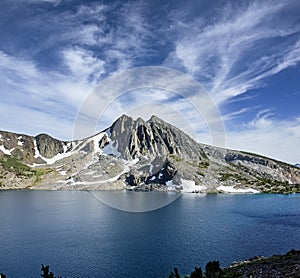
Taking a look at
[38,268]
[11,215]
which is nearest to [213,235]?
[38,268]

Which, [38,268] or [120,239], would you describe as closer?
[38,268]

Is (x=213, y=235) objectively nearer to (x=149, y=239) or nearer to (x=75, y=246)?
(x=149, y=239)

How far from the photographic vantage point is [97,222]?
102688mm

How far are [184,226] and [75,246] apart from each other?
39.1 m

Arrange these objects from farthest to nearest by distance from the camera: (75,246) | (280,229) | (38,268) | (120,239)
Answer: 1. (280,229)
2. (120,239)
3. (75,246)
4. (38,268)

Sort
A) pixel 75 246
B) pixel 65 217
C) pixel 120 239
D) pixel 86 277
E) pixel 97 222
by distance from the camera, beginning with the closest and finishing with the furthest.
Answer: pixel 86 277, pixel 75 246, pixel 120 239, pixel 97 222, pixel 65 217

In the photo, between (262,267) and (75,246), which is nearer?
(262,267)

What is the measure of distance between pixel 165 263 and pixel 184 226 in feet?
125

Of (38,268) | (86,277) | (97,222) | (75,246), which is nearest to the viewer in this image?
(86,277)

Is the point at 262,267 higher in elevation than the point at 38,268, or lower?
higher

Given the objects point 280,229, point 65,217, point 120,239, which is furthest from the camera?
point 65,217

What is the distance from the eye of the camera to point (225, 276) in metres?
38.3

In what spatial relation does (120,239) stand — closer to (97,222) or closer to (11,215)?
(97,222)

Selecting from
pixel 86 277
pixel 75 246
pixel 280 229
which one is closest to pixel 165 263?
pixel 86 277
